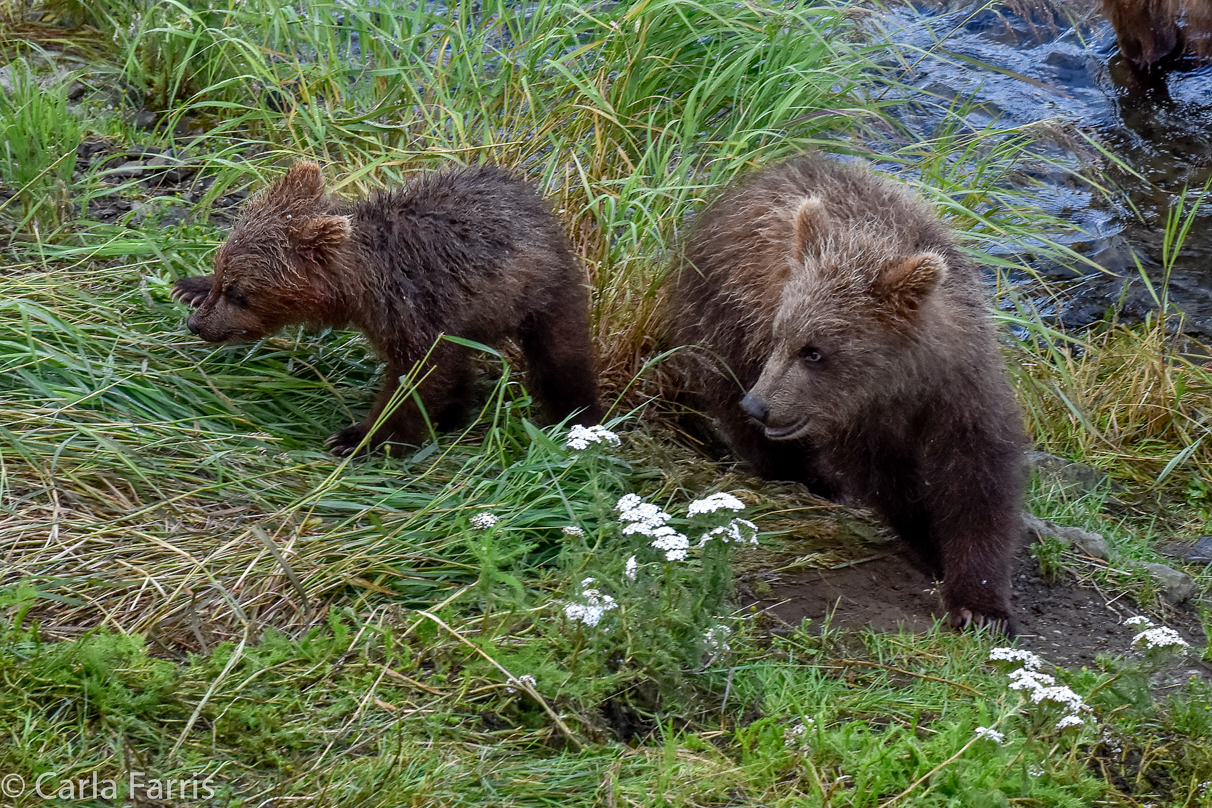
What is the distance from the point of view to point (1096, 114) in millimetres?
9188

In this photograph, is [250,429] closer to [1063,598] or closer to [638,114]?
[638,114]

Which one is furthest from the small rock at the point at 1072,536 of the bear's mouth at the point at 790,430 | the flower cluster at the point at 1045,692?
the flower cluster at the point at 1045,692

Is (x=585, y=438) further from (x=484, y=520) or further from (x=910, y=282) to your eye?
(x=910, y=282)

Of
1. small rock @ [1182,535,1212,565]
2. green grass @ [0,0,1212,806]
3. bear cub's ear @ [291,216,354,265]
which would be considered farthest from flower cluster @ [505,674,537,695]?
small rock @ [1182,535,1212,565]

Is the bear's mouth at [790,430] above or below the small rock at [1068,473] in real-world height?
above

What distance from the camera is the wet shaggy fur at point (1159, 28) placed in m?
9.14

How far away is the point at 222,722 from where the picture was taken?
3.04 metres

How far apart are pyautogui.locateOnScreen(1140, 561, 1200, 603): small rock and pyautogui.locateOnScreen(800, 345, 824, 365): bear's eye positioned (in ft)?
5.26

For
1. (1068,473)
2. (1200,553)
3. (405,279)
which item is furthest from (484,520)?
(1200,553)

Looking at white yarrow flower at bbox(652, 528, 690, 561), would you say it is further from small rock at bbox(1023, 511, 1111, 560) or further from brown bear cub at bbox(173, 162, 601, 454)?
small rock at bbox(1023, 511, 1111, 560)

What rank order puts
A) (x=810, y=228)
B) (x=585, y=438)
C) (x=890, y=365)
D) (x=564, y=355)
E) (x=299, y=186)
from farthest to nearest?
(x=564, y=355) < (x=299, y=186) < (x=810, y=228) < (x=890, y=365) < (x=585, y=438)

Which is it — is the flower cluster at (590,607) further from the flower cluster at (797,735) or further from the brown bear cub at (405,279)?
the brown bear cub at (405,279)

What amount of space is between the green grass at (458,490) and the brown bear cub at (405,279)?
0.22m

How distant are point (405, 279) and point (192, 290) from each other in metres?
0.97
